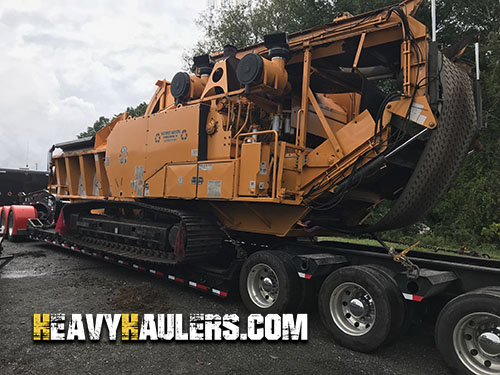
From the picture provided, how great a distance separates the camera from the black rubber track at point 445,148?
4410mm

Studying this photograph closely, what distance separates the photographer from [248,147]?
5453 mm

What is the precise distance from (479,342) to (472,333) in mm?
95

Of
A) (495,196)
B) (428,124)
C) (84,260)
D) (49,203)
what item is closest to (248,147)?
(428,124)

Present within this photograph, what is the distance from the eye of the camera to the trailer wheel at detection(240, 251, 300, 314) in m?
4.95

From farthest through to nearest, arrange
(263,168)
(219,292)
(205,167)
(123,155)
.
→ (123,155), (205,167), (219,292), (263,168)

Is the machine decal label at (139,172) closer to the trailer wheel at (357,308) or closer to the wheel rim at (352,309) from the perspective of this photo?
the trailer wheel at (357,308)

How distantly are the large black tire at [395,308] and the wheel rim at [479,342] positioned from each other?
56 centimetres

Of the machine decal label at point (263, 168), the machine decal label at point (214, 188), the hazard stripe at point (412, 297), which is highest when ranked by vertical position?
the machine decal label at point (263, 168)

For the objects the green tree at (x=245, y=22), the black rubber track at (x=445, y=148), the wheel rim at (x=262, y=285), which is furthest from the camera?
the green tree at (x=245, y=22)

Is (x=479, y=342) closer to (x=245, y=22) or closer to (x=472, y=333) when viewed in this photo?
(x=472, y=333)

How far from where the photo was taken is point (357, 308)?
4.25m

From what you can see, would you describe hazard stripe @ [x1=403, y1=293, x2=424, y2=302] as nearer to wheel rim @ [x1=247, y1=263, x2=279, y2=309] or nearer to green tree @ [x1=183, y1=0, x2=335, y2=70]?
wheel rim @ [x1=247, y1=263, x2=279, y2=309]

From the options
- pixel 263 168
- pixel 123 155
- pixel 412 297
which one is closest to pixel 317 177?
pixel 263 168

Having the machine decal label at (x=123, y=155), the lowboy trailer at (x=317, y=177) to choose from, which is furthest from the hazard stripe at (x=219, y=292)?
the machine decal label at (x=123, y=155)
